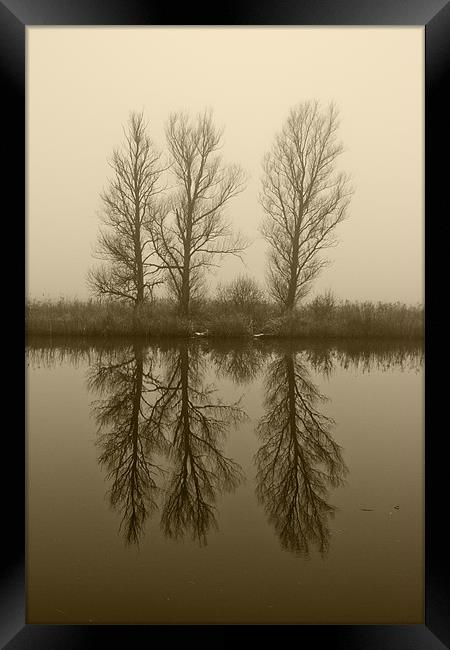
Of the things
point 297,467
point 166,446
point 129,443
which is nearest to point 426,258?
point 297,467

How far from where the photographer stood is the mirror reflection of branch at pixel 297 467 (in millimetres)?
2959

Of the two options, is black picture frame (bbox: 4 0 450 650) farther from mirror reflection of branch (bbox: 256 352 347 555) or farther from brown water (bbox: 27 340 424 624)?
mirror reflection of branch (bbox: 256 352 347 555)

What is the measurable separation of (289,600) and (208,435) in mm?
2805

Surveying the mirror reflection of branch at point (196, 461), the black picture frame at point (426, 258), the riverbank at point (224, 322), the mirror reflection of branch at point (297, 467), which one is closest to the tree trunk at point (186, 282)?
the riverbank at point (224, 322)

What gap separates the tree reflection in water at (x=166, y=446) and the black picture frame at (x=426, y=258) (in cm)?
118

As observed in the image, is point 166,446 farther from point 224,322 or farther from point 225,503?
point 224,322

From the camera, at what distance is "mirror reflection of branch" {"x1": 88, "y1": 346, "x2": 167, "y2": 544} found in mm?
3295

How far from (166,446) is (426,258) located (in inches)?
125

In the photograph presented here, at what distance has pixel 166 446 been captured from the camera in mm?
4547

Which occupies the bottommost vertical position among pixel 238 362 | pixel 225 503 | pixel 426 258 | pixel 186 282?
pixel 225 503

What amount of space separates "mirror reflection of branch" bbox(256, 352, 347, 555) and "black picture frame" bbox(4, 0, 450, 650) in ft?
3.43

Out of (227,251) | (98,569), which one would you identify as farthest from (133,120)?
(98,569)

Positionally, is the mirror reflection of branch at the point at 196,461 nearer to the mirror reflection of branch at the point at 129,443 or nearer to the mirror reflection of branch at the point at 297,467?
the mirror reflection of branch at the point at 129,443

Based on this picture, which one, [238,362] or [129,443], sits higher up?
[238,362]
